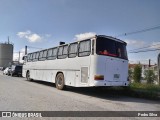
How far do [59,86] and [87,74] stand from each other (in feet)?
11.5

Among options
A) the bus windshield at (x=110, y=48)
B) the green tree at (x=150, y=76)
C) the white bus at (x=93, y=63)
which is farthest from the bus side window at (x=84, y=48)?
the green tree at (x=150, y=76)

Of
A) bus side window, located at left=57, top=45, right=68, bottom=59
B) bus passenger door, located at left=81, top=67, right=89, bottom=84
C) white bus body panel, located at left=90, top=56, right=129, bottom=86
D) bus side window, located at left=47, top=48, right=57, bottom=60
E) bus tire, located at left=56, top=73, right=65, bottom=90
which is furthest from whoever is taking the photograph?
bus side window, located at left=47, top=48, right=57, bottom=60

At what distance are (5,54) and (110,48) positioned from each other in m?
83.3

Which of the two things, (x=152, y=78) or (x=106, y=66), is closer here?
(x=106, y=66)

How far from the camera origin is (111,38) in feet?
40.0

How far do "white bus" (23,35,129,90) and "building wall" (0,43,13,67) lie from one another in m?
77.9

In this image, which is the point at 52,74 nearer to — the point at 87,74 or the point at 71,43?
the point at 71,43

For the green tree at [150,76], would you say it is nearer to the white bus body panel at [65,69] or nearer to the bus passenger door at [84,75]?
the white bus body panel at [65,69]

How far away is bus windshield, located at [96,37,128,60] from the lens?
11648 millimetres

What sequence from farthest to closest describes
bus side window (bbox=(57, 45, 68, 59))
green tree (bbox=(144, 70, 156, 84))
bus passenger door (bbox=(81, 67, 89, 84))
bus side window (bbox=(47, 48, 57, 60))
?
green tree (bbox=(144, 70, 156, 84)), bus side window (bbox=(47, 48, 57, 60)), bus side window (bbox=(57, 45, 68, 59)), bus passenger door (bbox=(81, 67, 89, 84))

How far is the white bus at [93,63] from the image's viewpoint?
1148cm

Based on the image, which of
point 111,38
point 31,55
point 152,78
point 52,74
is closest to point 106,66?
point 111,38

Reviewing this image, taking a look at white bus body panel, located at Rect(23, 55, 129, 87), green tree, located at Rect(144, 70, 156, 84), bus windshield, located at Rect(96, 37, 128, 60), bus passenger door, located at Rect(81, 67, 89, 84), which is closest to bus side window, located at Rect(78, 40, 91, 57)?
white bus body panel, located at Rect(23, 55, 129, 87)

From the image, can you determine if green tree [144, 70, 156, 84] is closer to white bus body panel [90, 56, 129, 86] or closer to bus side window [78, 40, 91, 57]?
white bus body panel [90, 56, 129, 86]
